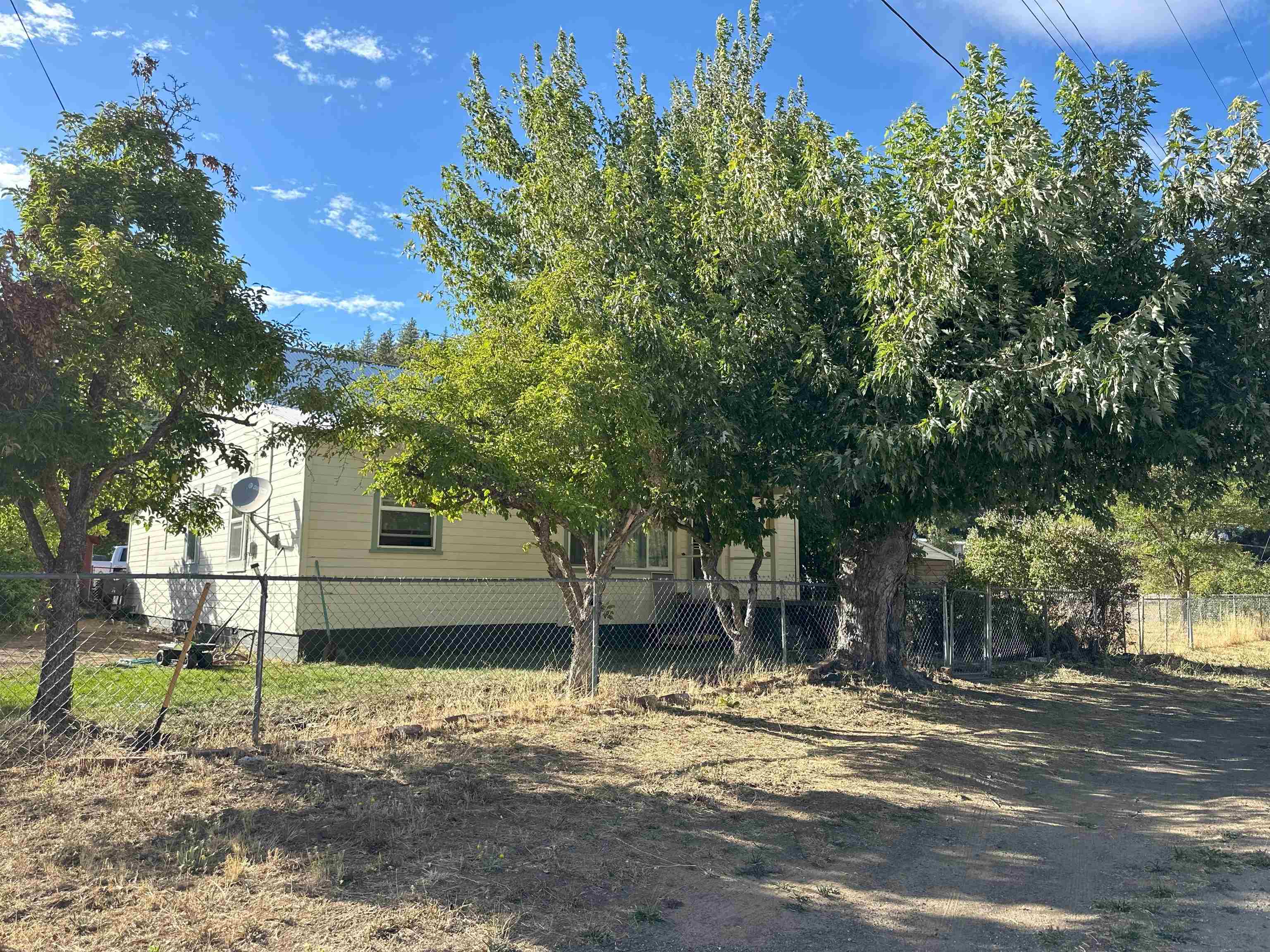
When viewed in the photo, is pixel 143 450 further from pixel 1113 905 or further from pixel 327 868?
pixel 1113 905

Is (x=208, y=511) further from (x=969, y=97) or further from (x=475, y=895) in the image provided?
(x=969, y=97)

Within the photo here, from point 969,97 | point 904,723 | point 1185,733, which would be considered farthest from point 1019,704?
point 969,97

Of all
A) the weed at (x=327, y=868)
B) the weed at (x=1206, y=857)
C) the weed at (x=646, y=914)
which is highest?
the weed at (x=327, y=868)

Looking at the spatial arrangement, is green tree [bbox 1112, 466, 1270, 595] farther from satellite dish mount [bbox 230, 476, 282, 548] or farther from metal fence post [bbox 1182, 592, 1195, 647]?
satellite dish mount [bbox 230, 476, 282, 548]

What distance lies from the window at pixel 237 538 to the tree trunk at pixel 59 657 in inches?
313

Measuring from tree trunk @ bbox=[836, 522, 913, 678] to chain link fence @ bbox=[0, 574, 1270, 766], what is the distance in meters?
0.31

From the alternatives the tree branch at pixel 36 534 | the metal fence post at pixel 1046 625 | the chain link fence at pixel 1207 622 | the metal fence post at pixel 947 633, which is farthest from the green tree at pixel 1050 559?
the tree branch at pixel 36 534

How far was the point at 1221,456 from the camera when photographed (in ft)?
29.3

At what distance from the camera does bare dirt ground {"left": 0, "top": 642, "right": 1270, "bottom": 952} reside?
3.77m

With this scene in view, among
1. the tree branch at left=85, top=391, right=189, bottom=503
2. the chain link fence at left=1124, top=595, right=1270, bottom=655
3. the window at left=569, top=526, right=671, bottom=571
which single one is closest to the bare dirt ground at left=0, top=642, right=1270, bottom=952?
the tree branch at left=85, top=391, right=189, bottom=503

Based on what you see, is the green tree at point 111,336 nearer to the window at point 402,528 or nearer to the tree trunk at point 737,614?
the window at point 402,528

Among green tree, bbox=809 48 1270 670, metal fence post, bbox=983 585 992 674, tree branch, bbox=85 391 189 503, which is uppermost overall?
green tree, bbox=809 48 1270 670

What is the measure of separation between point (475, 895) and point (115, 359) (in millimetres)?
4583

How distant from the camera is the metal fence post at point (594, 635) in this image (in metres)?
8.80
